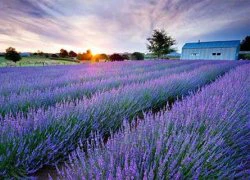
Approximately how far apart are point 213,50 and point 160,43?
12.1 metres

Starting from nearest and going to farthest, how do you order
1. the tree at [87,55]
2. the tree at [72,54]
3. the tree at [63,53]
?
the tree at [87,55], the tree at [63,53], the tree at [72,54]

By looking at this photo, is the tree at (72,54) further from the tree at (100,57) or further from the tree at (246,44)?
the tree at (246,44)

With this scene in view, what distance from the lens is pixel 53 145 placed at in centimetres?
171

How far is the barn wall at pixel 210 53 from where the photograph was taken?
33.6 metres

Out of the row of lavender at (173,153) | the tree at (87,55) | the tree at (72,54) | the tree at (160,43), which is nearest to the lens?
the row of lavender at (173,153)

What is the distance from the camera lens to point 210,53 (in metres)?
36.0

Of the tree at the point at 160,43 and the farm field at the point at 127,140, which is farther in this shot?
the tree at the point at 160,43

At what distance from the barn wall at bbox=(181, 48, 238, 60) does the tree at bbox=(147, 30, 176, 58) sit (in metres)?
9.31

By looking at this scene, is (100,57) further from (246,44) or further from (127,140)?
(246,44)

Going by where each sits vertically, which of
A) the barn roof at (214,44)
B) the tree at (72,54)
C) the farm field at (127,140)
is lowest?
the farm field at (127,140)

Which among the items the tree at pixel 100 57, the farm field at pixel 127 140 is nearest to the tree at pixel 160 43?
the tree at pixel 100 57

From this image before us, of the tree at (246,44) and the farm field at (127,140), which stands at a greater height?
the tree at (246,44)

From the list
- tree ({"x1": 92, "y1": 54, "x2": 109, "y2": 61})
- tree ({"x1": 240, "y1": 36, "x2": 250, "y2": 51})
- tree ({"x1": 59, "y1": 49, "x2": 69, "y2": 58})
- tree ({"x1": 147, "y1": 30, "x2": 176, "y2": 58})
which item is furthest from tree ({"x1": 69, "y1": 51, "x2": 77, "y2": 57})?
tree ({"x1": 240, "y1": 36, "x2": 250, "y2": 51})

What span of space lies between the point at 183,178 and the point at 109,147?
17.8 inches
